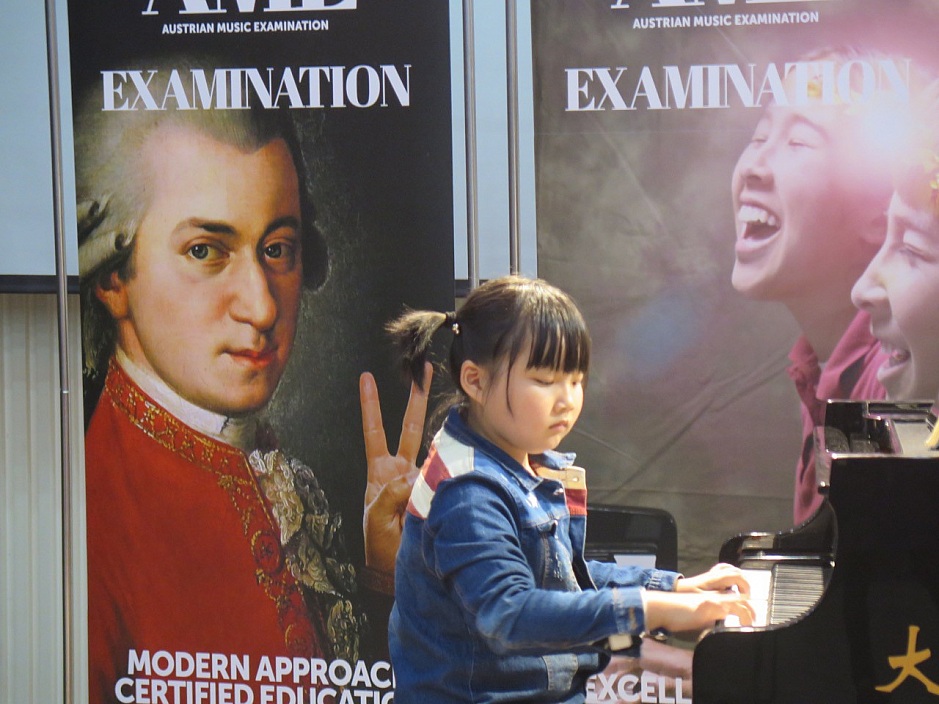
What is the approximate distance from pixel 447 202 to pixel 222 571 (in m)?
1.18

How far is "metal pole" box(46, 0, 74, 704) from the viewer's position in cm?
304

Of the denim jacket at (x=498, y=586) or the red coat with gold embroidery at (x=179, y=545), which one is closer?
the denim jacket at (x=498, y=586)

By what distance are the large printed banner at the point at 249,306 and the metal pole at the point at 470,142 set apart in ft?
0.18

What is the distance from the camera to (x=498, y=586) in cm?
145

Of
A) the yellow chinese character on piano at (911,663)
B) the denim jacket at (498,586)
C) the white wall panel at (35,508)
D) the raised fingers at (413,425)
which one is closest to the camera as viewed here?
the denim jacket at (498,586)

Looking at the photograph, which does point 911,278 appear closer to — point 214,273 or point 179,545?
point 214,273

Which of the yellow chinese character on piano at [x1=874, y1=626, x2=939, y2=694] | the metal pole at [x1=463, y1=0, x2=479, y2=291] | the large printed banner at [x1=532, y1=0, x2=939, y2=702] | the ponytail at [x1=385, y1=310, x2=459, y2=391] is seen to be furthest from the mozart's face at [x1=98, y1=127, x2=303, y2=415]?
the yellow chinese character on piano at [x1=874, y1=626, x2=939, y2=694]

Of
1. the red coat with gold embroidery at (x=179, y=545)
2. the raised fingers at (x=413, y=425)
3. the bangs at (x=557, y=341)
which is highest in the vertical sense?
the bangs at (x=557, y=341)

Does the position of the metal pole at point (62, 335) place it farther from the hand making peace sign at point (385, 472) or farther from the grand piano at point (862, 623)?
the grand piano at point (862, 623)

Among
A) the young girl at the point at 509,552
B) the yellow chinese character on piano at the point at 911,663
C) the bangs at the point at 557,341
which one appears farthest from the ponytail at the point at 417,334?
the yellow chinese character on piano at the point at 911,663

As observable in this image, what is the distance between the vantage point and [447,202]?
287 centimetres

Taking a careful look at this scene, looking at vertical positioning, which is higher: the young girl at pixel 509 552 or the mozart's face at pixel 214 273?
the mozart's face at pixel 214 273

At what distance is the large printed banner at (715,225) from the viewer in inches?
105

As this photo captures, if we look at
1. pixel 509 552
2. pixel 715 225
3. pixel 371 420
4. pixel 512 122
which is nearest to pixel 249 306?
pixel 371 420
